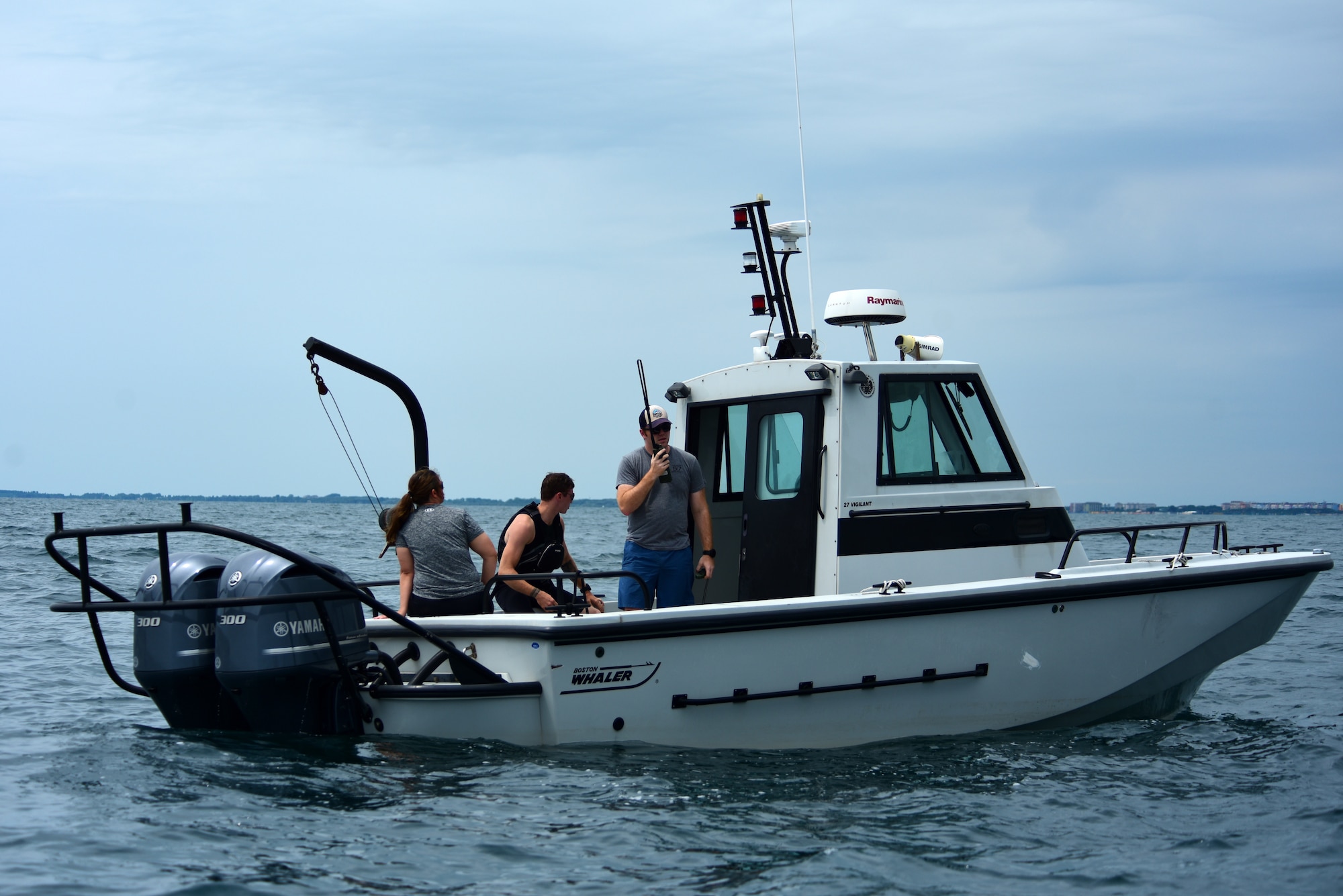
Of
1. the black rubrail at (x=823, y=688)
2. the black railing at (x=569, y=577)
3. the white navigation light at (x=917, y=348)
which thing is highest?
the white navigation light at (x=917, y=348)

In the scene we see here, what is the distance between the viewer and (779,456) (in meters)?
7.12

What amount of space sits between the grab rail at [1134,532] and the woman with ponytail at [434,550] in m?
3.12

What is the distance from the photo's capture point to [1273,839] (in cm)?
496

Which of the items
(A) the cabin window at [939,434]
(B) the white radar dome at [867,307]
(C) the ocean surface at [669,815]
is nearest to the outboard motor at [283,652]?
(C) the ocean surface at [669,815]

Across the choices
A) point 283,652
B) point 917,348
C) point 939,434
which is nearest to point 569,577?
point 283,652

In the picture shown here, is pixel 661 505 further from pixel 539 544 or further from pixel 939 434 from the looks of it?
pixel 939 434

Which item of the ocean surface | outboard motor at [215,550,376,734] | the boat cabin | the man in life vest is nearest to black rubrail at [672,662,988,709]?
the ocean surface

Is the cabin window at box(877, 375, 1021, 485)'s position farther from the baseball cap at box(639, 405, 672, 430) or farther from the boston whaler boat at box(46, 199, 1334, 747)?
the baseball cap at box(639, 405, 672, 430)

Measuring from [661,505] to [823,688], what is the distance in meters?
1.28

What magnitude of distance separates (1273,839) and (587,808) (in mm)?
2752

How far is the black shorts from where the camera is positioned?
6.32 metres

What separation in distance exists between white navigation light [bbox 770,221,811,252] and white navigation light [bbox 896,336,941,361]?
0.93 metres

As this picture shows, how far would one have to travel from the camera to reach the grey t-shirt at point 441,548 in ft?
20.5

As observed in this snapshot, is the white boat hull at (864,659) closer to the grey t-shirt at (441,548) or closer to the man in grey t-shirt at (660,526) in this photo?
the grey t-shirt at (441,548)
